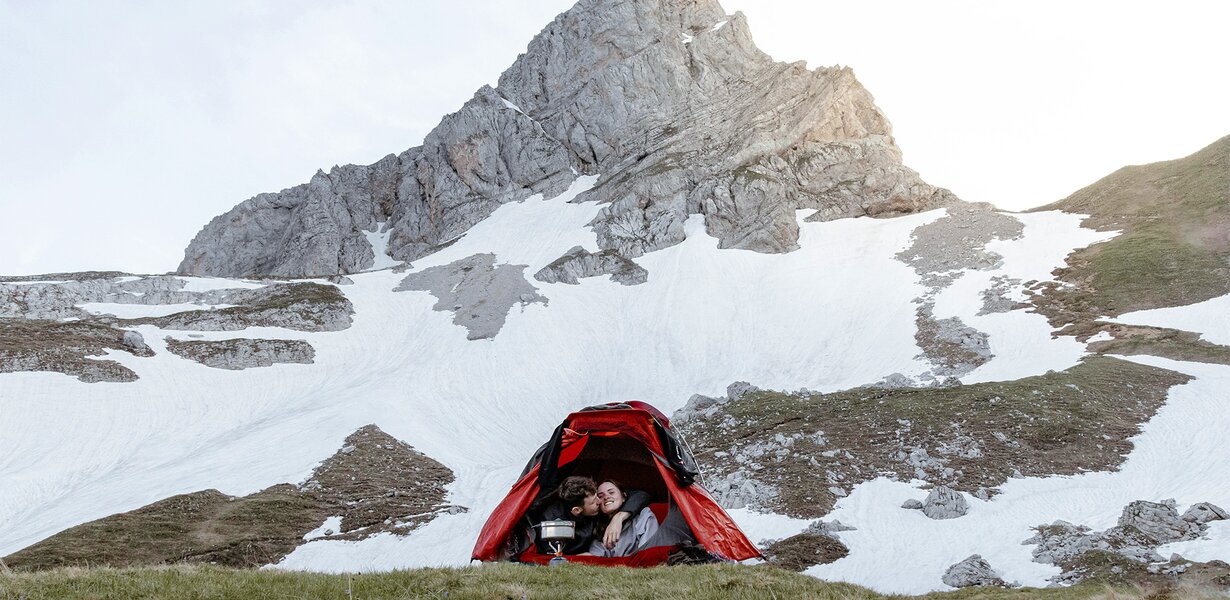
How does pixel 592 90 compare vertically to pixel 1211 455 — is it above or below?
above

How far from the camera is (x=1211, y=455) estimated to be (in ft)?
90.0

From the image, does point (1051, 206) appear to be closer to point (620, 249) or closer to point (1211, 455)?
point (620, 249)

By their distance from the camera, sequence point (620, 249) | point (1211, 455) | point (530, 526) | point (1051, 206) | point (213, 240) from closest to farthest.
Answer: point (530, 526)
point (1211, 455)
point (1051, 206)
point (620, 249)
point (213, 240)

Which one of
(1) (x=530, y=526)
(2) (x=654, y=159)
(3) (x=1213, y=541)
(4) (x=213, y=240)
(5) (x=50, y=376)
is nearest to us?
(1) (x=530, y=526)

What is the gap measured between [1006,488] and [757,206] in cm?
5921

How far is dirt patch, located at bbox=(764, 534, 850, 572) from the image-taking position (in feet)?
80.9

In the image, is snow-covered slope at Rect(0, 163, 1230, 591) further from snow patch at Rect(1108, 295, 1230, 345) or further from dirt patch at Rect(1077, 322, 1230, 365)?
snow patch at Rect(1108, 295, 1230, 345)

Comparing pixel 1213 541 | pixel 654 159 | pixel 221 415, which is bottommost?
pixel 1213 541

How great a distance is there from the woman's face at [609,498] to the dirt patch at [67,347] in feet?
164

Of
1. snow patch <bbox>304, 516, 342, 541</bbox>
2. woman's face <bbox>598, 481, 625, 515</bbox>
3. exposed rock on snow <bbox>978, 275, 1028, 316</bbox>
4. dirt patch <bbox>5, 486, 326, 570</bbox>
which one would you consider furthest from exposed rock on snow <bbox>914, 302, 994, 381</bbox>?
dirt patch <bbox>5, 486, 326, 570</bbox>

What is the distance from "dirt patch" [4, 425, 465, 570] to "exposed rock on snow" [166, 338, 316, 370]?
20.2 m

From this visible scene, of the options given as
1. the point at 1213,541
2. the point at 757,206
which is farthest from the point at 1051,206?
the point at 1213,541

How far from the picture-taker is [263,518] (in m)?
33.5

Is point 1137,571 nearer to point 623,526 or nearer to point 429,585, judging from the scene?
point 623,526
